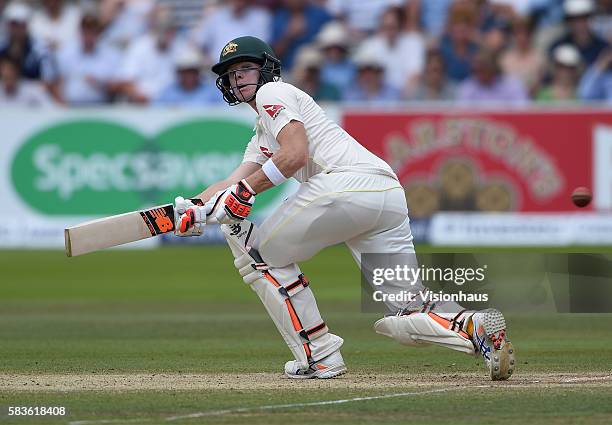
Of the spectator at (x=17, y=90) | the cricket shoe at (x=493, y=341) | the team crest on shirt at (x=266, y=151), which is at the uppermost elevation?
the spectator at (x=17, y=90)

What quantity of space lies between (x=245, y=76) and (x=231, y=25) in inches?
446

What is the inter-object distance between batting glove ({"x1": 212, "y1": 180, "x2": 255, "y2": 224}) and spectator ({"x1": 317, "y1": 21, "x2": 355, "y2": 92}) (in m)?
10.8

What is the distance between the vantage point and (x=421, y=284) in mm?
6988

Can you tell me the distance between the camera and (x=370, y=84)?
56.5ft

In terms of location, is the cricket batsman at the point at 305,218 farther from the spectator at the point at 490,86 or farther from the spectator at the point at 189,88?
the spectator at the point at 189,88

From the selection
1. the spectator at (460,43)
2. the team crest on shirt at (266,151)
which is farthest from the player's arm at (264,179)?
the spectator at (460,43)

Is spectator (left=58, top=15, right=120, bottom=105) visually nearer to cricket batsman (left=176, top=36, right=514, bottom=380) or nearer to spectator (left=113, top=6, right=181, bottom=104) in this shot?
spectator (left=113, top=6, right=181, bottom=104)

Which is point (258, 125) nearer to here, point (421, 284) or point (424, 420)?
point (421, 284)

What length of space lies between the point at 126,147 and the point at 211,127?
3.59 feet

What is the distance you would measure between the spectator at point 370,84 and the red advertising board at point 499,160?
1194mm

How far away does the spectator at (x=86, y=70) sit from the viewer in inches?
709

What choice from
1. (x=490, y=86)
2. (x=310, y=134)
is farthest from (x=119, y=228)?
(x=490, y=86)

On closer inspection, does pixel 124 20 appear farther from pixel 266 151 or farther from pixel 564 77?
pixel 266 151

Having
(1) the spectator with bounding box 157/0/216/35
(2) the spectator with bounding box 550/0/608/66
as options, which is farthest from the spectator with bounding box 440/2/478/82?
(1) the spectator with bounding box 157/0/216/35
